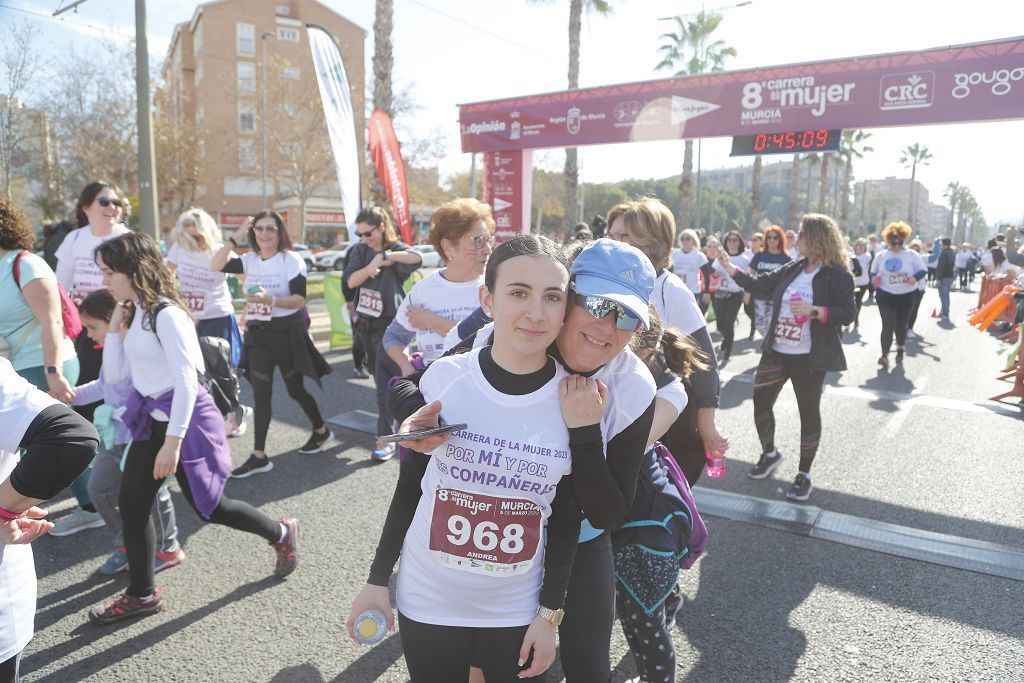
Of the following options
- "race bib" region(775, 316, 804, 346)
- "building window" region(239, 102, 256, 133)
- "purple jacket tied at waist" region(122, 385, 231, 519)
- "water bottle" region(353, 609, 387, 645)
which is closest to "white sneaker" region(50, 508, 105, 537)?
"purple jacket tied at waist" region(122, 385, 231, 519)

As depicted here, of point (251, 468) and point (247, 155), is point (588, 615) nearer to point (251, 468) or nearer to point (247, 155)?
point (251, 468)

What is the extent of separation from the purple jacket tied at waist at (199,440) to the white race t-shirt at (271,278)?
7.24 ft

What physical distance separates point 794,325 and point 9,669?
4626 millimetres

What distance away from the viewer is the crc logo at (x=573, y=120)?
12922 millimetres

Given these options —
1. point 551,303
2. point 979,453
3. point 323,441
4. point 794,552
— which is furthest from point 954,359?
point 551,303

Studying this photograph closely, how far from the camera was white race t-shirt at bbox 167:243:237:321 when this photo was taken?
562 centimetres

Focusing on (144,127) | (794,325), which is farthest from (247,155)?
(794,325)

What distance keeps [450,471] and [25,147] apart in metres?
24.9

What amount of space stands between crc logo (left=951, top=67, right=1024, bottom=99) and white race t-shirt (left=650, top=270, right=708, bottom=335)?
9128 mm

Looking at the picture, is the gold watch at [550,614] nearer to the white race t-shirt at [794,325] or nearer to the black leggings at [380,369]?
the black leggings at [380,369]

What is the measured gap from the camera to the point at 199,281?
222 inches

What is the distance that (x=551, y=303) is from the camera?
164cm

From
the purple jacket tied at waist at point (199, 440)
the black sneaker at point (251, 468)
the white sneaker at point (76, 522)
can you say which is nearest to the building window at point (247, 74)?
the black sneaker at point (251, 468)

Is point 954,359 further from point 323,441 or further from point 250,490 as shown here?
point 250,490
